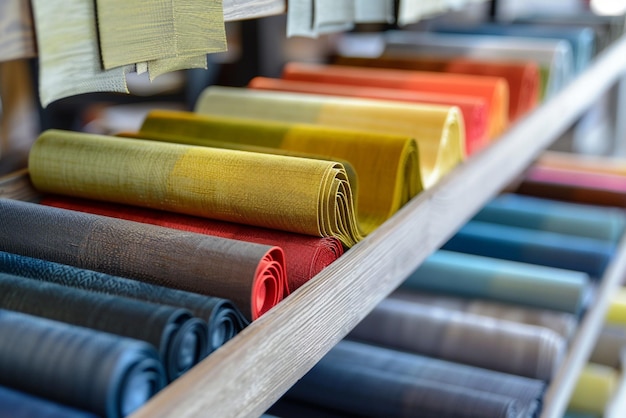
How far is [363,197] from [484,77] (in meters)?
0.56

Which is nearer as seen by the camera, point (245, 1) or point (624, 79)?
point (245, 1)

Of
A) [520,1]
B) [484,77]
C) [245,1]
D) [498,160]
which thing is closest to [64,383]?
[245,1]

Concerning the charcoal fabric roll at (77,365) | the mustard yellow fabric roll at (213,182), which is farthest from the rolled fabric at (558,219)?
the charcoal fabric roll at (77,365)

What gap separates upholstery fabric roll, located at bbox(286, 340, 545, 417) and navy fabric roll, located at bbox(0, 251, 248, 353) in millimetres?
421

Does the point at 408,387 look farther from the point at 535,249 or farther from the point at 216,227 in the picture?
the point at 535,249

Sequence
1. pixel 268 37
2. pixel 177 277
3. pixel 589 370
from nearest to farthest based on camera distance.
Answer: pixel 177 277 < pixel 589 370 < pixel 268 37

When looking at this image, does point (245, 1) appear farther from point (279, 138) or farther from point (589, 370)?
point (589, 370)

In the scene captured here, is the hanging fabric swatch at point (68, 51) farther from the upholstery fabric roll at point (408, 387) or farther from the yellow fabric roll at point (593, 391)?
Result: the yellow fabric roll at point (593, 391)

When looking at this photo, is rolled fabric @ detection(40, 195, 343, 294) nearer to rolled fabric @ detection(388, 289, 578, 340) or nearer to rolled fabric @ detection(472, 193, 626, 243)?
rolled fabric @ detection(388, 289, 578, 340)

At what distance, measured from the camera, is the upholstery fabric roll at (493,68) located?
123cm

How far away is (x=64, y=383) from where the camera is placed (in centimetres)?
43

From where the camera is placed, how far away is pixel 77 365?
429 millimetres

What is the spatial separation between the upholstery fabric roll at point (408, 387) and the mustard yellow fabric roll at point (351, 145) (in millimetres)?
258

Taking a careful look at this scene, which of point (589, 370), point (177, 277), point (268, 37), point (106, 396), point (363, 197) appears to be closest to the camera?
point (106, 396)
